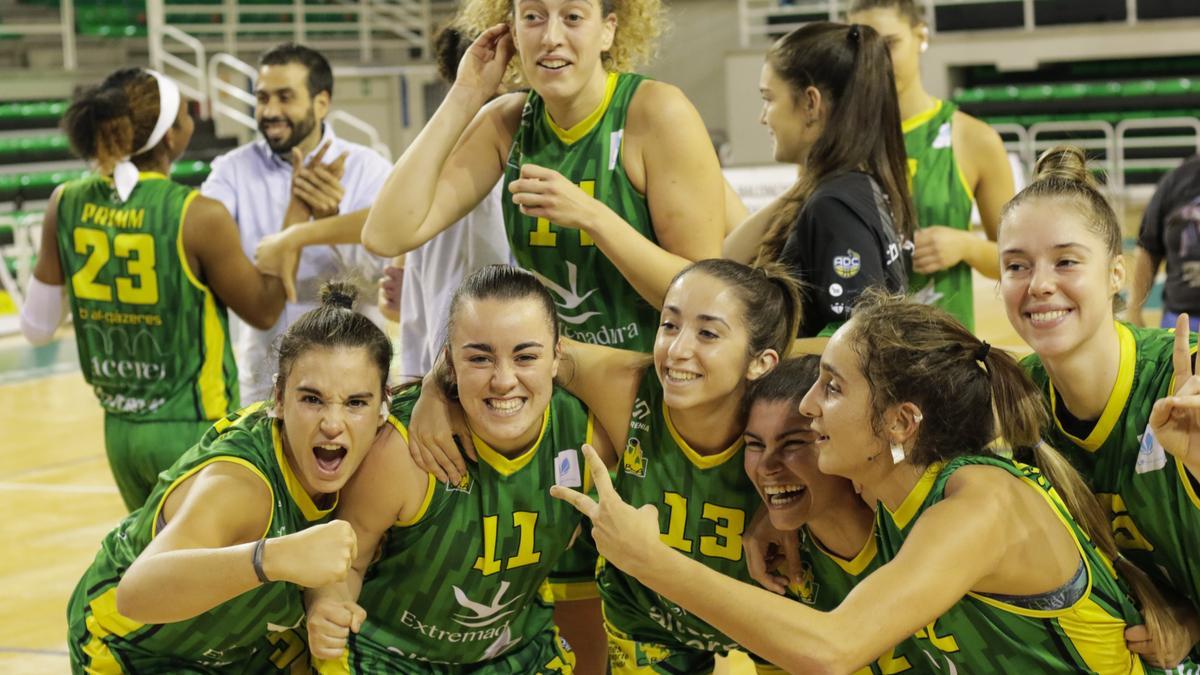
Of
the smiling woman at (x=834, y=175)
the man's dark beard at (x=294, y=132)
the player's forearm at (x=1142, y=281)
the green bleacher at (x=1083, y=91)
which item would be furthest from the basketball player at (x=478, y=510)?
the green bleacher at (x=1083, y=91)

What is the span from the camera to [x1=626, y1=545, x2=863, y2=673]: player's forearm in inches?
101

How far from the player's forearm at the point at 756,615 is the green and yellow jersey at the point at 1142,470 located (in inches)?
30.7

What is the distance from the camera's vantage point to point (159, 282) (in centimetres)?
464

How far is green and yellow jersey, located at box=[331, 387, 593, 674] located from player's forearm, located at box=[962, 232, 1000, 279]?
5.34ft

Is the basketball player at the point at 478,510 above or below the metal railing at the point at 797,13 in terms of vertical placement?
below

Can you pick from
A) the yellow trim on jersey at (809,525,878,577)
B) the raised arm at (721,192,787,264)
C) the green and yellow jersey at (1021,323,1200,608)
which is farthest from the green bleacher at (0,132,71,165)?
the green and yellow jersey at (1021,323,1200,608)

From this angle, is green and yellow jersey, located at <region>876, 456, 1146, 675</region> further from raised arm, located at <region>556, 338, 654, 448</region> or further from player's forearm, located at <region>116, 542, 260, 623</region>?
player's forearm, located at <region>116, 542, 260, 623</region>

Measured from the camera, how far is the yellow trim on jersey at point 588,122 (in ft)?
11.7

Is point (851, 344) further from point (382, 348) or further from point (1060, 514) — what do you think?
point (382, 348)

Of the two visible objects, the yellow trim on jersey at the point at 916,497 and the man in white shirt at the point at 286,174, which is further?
the man in white shirt at the point at 286,174

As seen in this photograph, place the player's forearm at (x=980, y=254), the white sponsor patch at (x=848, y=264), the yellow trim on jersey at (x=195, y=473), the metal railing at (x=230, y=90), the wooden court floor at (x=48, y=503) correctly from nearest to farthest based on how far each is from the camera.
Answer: the yellow trim on jersey at (x=195, y=473)
the white sponsor patch at (x=848, y=264)
the player's forearm at (x=980, y=254)
the wooden court floor at (x=48, y=503)
the metal railing at (x=230, y=90)

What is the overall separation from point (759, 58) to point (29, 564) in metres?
14.7

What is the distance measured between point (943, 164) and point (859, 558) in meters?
1.97

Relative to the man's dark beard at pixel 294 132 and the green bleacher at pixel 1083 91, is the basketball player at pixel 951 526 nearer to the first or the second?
the man's dark beard at pixel 294 132
